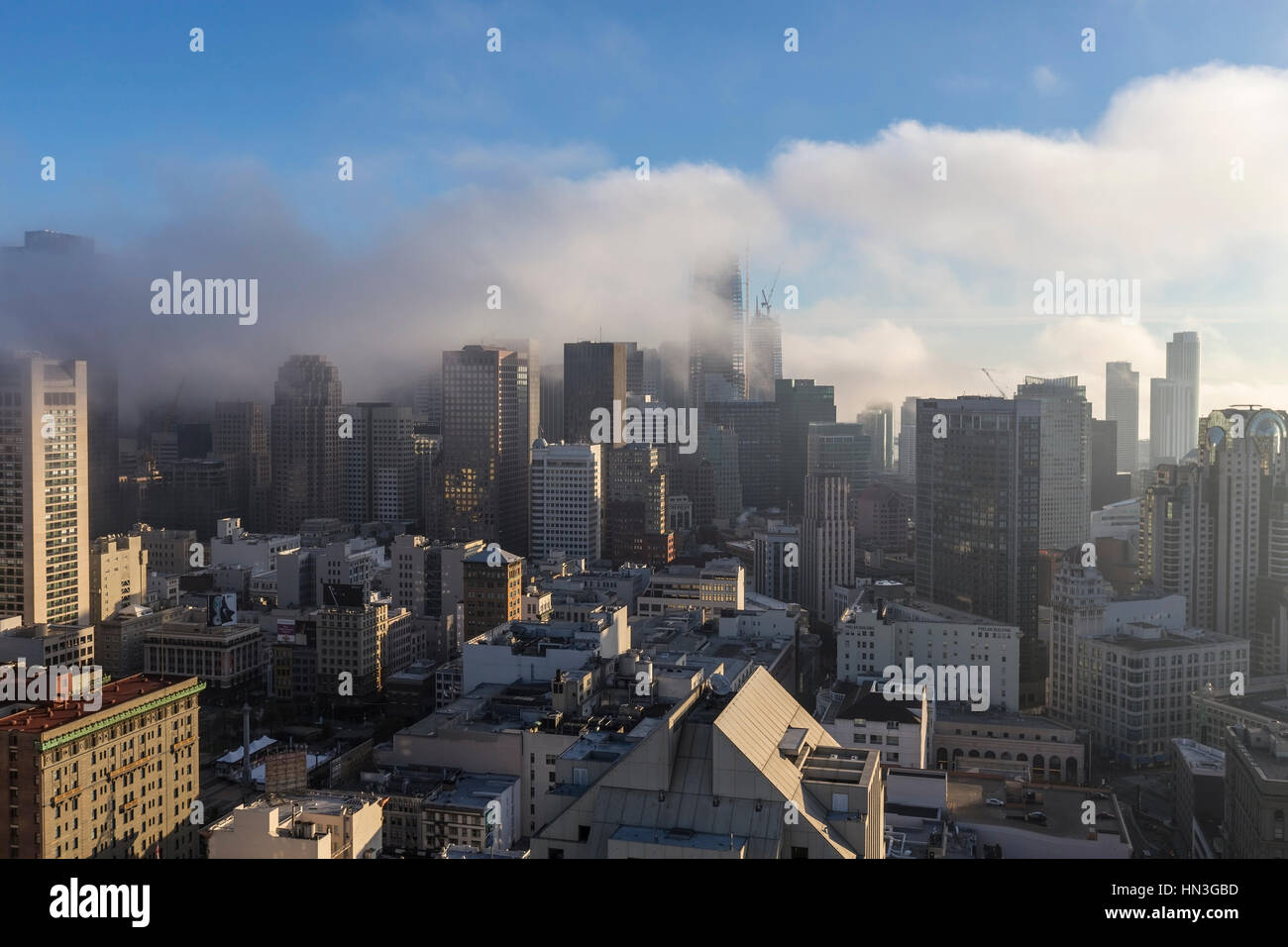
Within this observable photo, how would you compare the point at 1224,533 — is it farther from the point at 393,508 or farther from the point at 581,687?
the point at 393,508

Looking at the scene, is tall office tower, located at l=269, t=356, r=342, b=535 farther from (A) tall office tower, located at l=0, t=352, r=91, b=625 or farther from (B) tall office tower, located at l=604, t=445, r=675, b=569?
(A) tall office tower, located at l=0, t=352, r=91, b=625

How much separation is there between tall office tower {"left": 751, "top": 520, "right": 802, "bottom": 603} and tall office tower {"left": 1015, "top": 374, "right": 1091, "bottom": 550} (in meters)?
9.25

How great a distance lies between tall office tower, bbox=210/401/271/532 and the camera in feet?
137

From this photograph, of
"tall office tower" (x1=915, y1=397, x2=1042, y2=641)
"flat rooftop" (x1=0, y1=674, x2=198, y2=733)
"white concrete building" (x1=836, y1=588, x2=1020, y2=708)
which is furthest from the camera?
"tall office tower" (x1=915, y1=397, x2=1042, y2=641)

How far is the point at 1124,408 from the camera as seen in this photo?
128 feet

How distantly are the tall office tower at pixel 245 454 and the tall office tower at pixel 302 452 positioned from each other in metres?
0.58

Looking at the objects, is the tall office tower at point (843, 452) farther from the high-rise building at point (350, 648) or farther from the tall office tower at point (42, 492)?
the tall office tower at point (42, 492)

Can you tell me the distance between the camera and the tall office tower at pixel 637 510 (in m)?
34.2

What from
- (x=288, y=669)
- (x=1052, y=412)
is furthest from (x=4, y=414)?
(x=1052, y=412)

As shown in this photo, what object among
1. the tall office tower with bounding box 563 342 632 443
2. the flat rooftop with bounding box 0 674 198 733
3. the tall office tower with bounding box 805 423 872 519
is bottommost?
the flat rooftop with bounding box 0 674 198 733

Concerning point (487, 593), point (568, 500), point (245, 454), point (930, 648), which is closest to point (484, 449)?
point (568, 500)

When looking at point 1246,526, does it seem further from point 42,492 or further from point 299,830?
point 42,492

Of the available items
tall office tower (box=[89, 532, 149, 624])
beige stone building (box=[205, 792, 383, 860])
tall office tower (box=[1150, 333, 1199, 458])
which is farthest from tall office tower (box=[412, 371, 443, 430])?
beige stone building (box=[205, 792, 383, 860])

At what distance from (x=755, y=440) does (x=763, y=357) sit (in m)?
11.8
